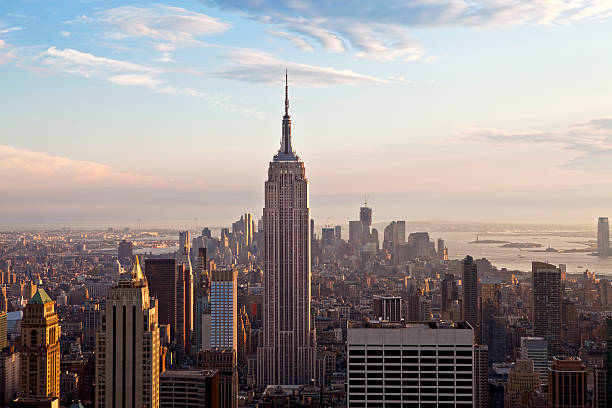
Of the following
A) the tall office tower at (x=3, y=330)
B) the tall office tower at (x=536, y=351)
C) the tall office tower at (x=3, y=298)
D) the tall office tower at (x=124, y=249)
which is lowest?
the tall office tower at (x=536, y=351)

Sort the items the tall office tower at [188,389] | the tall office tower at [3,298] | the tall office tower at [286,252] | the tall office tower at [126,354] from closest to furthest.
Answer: the tall office tower at [126,354] < the tall office tower at [188,389] < the tall office tower at [3,298] < the tall office tower at [286,252]

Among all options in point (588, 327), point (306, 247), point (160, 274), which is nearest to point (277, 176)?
point (306, 247)

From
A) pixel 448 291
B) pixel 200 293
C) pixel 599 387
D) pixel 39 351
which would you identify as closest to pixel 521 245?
pixel 599 387

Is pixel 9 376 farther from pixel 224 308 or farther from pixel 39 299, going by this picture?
pixel 224 308

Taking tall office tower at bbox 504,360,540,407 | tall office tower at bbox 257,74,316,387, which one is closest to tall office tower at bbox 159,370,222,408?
tall office tower at bbox 504,360,540,407

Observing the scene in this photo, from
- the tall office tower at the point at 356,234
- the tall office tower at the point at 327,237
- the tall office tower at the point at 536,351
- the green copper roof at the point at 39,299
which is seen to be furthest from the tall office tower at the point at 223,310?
the tall office tower at the point at 536,351

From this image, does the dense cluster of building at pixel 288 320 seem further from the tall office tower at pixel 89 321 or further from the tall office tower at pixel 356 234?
the tall office tower at pixel 356 234
